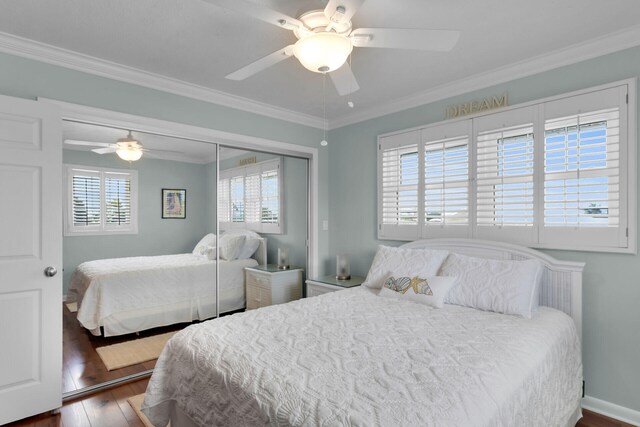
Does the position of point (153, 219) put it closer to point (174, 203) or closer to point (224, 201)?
point (174, 203)

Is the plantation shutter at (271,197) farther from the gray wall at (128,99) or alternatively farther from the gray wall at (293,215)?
the gray wall at (128,99)

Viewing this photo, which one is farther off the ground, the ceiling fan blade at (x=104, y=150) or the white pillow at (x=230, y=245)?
the ceiling fan blade at (x=104, y=150)

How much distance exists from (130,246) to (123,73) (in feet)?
4.40

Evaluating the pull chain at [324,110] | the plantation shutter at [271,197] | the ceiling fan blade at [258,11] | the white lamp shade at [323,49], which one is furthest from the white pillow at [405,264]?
the ceiling fan blade at [258,11]

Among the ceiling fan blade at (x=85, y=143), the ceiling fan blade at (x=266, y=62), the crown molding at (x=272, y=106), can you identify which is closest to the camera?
the ceiling fan blade at (x=266, y=62)

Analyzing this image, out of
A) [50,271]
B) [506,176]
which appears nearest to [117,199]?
[50,271]

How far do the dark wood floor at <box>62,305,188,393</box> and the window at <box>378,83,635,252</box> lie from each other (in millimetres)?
2605

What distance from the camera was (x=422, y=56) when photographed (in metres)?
2.57

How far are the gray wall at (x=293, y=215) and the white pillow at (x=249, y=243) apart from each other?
14 centimetres

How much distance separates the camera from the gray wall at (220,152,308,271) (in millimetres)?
3818

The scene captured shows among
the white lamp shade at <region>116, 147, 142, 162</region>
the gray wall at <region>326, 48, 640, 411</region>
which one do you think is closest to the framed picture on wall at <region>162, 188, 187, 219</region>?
the white lamp shade at <region>116, 147, 142, 162</region>

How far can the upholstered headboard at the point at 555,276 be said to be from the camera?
240 cm

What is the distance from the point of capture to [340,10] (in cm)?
152

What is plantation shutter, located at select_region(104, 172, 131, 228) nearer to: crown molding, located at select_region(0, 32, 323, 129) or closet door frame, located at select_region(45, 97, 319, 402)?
closet door frame, located at select_region(45, 97, 319, 402)
